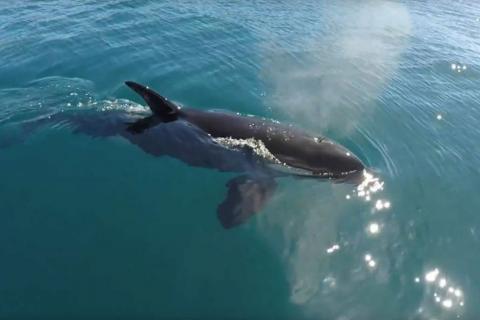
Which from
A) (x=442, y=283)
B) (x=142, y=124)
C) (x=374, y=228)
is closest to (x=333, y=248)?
(x=374, y=228)

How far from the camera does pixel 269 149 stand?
14.0m

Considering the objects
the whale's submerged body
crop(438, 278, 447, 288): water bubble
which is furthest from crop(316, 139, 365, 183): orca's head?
crop(438, 278, 447, 288): water bubble

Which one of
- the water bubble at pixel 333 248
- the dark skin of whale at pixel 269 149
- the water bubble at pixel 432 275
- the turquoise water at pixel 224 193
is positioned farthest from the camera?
the dark skin of whale at pixel 269 149

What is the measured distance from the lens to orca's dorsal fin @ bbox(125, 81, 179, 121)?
13938mm

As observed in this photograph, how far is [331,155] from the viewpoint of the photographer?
1382 cm

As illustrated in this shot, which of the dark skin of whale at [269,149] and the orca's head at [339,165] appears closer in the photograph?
the dark skin of whale at [269,149]

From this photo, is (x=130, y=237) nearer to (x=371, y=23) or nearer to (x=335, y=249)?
(x=335, y=249)

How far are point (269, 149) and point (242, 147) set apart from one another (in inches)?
33.7

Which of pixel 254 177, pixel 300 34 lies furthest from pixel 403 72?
pixel 254 177

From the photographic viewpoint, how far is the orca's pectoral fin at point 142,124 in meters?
15.0

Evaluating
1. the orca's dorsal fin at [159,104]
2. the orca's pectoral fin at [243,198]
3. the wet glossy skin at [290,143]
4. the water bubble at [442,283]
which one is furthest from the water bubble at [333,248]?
the orca's dorsal fin at [159,104]

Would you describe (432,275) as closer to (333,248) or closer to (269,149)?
(333,248)

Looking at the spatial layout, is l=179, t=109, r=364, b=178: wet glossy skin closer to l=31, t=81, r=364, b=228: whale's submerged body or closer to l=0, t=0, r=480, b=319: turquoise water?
l=31, t=81, r=364, b=228: whale's submerged body

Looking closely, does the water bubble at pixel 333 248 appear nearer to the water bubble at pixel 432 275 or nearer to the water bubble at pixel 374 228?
the water bubble at pixel 374 228
